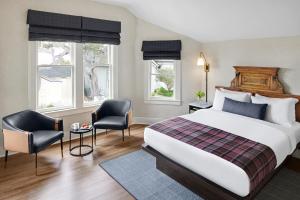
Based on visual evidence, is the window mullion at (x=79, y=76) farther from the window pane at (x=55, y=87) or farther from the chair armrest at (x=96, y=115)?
the chair armrest at (x=96, y=115)

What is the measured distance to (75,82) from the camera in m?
4.52

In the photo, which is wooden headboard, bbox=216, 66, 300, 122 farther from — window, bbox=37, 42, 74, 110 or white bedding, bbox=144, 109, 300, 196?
window, bbox=37, 42, 74, 110

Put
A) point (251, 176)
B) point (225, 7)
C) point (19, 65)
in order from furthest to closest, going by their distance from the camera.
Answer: point (19, 65), point (225, 7), point (251, 176)

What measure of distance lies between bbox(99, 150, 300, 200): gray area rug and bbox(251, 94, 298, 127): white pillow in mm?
734

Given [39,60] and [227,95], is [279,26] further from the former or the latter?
[39,60]

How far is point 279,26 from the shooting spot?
3664 mm

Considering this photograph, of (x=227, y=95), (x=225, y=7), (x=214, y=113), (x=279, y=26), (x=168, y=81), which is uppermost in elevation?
(x=225, y=7)

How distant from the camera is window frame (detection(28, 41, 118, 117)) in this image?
3.92 metres

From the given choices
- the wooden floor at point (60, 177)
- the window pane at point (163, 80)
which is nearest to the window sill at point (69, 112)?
the wooden floor at point (60, 177)

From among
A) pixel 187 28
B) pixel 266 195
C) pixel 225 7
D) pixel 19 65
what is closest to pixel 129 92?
pixel 187 28

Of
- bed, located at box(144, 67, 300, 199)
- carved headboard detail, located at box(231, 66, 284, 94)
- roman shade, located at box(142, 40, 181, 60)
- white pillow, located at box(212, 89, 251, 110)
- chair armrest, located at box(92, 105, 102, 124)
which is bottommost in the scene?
bed, located at box(144, 67, 300, 199)

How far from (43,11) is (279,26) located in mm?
3905

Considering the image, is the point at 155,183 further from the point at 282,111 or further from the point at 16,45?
the point at 16,45

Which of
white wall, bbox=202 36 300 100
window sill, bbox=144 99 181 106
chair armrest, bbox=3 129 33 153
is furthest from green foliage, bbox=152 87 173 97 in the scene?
chair armrest, bbox=3 129 33 153
